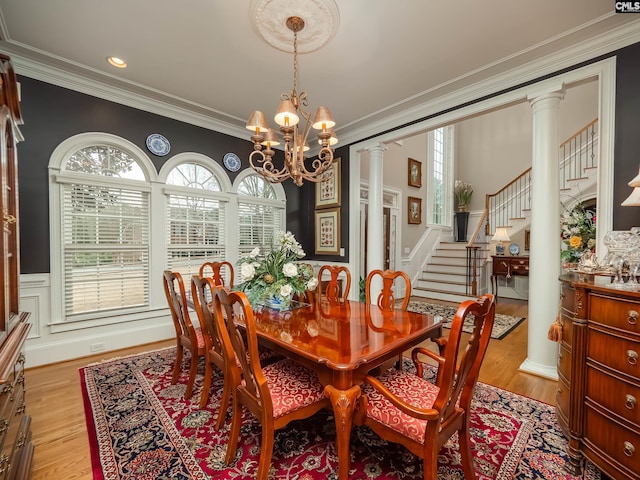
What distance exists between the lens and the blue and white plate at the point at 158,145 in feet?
11.4

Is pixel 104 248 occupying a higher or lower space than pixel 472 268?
higher

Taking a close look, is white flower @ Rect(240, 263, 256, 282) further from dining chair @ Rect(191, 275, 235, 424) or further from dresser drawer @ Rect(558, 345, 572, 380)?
dresser drawer @ Rect(558, 345, 572, 380)

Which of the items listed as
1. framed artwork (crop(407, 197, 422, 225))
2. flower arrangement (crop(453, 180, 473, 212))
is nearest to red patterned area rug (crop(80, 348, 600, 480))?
framed artwork (crop(407, 197, 422, 225))

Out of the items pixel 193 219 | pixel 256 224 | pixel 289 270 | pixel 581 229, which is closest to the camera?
pixel 289 270

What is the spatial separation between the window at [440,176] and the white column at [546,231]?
438 cm

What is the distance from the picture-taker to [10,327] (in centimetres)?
130

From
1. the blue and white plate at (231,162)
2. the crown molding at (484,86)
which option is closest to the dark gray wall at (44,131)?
the blue and white plate at (231,162)

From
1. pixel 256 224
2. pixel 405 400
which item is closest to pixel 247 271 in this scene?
pixel 405 400

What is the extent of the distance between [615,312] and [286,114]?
223 centimetres

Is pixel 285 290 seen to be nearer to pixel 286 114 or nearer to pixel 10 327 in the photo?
pixel 286 114

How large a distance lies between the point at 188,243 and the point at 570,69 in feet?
14.9

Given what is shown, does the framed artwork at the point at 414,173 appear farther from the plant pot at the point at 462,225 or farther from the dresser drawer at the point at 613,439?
the dresser drawer at the point at 613,439

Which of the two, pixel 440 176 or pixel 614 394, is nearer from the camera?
pixel 614 394

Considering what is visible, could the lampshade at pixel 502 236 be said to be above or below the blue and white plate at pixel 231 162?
below
